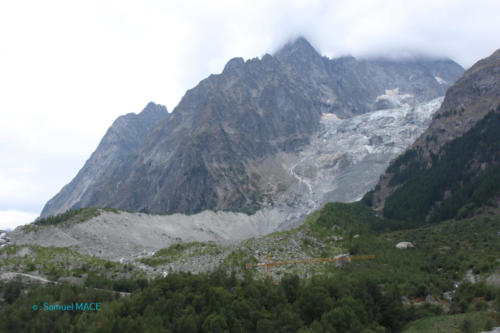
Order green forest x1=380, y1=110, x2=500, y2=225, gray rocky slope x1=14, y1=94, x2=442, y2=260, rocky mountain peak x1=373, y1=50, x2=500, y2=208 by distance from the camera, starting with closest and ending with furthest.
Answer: green forest x1=380, y1=110, x2=500, y2=225 → gray rocky slope x1=14, y1=94, x2=442, y2=260 → rocky mountain peak x1=373, y1=50, x2=500, y2=208

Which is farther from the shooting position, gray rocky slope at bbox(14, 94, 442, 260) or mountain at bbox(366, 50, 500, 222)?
gray rocky slope at bbox(14, 94, 442, 260)

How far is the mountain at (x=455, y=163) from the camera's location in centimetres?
7519

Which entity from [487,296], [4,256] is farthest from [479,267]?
[4,256]

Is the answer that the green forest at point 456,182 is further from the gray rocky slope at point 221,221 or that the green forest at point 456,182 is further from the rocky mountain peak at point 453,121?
the gray rocky slope at point 221,221

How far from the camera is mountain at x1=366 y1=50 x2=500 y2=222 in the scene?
75.2 m

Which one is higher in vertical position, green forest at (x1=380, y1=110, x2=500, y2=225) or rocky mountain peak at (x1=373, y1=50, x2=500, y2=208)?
rocky mountain peak at (x1=373, y1=50, x2=500, y2=208)

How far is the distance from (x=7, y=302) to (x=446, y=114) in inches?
5159

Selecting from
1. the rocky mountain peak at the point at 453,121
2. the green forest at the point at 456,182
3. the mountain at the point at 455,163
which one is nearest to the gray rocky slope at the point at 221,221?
the rocky mountain peak at the point at 453,121

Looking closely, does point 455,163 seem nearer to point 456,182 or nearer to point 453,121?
→ point 456,182

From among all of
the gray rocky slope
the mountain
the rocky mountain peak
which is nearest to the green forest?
the mountain

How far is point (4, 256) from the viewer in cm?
5684

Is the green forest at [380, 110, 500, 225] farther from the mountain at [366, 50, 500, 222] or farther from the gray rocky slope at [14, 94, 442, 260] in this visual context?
the gray rocky slope at [14, 94, 442, 260]

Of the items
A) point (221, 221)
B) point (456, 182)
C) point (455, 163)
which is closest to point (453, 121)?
point (455, 163)

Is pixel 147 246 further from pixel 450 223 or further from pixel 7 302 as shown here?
pixel 450 223
